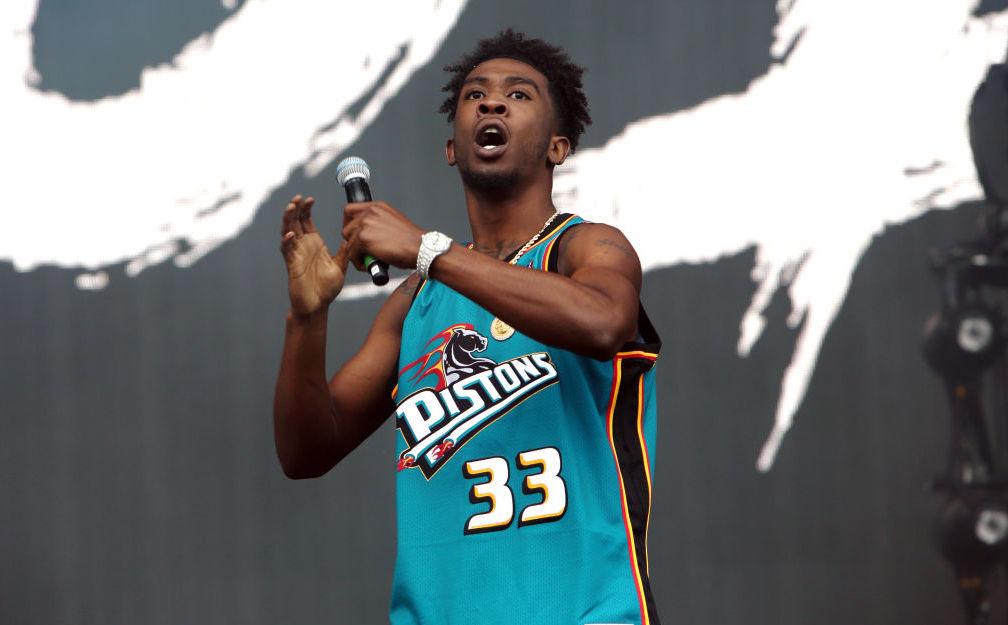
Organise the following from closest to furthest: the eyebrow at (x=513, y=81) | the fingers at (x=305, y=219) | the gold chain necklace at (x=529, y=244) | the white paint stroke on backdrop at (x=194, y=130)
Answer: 1. the fingers at (x=305, y=219)
2. the gold chain necklace at (x=529, y=244)
3. the eyebrow at (x=513, y=81)
4. the white paint stroke on backdrop at (x=194, y=130)

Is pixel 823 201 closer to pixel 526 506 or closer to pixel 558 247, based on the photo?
pixel 558 247

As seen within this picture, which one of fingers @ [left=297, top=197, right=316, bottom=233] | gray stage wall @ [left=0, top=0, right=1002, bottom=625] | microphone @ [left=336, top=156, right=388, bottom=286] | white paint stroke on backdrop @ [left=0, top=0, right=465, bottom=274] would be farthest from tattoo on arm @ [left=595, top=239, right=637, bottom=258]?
white paint stroke on backdrop @ [left=0, top=0, right=465, bottom=274]

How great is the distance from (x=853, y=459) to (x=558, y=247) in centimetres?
159

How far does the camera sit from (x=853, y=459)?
308 centimetres

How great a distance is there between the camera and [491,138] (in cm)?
193

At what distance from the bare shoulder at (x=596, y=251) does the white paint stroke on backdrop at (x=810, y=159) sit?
1.38 meters

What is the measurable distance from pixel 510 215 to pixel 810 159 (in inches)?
58.2

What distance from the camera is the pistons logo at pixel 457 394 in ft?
5.62

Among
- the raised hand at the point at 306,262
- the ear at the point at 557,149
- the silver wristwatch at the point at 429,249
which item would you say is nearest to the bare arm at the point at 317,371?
the raised hand at the point at 306,262

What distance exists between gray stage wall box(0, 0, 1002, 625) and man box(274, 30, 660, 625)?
125 cm

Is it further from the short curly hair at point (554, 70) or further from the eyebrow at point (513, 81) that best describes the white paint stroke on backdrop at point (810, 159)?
the eyebrow at point (513, 81)

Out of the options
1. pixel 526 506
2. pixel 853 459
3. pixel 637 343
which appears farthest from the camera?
pixel 853 459

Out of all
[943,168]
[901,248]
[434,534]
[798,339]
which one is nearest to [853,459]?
[798,339]

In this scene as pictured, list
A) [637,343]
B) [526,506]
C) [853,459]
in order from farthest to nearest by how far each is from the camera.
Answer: [853,459] → [637,343] → [526,506]
